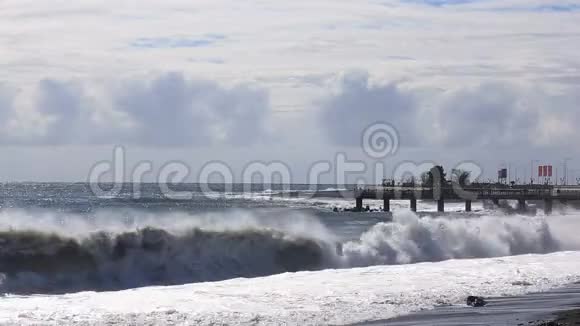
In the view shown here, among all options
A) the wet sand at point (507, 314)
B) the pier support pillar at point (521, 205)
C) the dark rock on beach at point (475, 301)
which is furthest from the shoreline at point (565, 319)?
the pier support pillar at point (521, 205)

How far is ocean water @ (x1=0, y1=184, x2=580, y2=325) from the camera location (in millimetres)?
20859

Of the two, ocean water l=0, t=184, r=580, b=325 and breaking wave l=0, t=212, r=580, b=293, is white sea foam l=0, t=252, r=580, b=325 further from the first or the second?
breaking wave l=0, t=212, r=580, b=293

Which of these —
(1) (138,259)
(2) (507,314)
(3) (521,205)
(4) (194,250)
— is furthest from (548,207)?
(2) (507,314)

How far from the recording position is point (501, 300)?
935 inches

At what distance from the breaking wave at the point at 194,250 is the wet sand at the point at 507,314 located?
11.8 metres

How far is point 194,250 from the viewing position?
3472 centimetres

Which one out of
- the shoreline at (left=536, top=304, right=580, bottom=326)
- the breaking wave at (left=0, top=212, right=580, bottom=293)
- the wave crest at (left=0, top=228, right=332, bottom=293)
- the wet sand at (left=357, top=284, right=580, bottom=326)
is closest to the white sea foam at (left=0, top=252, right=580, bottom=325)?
the wet sand at (left=357, top=284, right=580, bottom=326)

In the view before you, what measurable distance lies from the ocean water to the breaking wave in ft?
0.17

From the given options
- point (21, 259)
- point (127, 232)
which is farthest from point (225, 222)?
point (21, 259)

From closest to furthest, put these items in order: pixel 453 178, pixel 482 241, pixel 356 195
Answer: pixel 482 241, pixel 356 195, pixel 453 178

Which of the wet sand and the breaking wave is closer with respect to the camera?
the wet sand

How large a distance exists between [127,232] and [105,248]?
145cm

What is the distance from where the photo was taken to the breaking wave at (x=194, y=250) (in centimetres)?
3009

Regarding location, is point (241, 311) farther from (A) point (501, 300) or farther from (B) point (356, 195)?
(B) point (356, 195)
